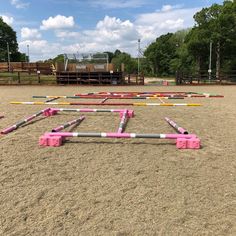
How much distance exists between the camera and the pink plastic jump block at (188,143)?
5113 millimetres

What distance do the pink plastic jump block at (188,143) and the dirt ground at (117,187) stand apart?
0.11 meters

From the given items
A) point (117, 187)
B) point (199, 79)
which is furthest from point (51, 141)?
point (199, 79)

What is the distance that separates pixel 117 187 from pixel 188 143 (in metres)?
2.01

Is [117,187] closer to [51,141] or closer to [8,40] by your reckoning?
[51,141]

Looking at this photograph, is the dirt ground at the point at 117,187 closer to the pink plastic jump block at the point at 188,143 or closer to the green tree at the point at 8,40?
the pink plastic jump block at the point at 188,143

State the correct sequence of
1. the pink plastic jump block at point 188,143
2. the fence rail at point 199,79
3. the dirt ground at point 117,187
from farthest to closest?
the fence rail at point 199,79
the pink plastic jump block at point 188,143
the dirt ground at point 117,187

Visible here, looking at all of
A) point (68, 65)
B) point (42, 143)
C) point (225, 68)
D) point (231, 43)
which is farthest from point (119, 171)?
point (225, 68)

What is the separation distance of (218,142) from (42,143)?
307 cm

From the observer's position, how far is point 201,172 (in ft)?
13.2

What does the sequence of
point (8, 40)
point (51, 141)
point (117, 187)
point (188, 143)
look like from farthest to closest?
point (8, 40), point (51, 141), point (188, 143), point (117, 187)

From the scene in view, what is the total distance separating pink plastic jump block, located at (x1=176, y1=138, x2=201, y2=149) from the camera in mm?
5113

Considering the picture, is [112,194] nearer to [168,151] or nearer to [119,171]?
[119,171]

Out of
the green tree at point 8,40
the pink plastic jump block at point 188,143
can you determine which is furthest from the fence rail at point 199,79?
the green tree at point 8,40

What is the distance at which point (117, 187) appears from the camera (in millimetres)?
3518
